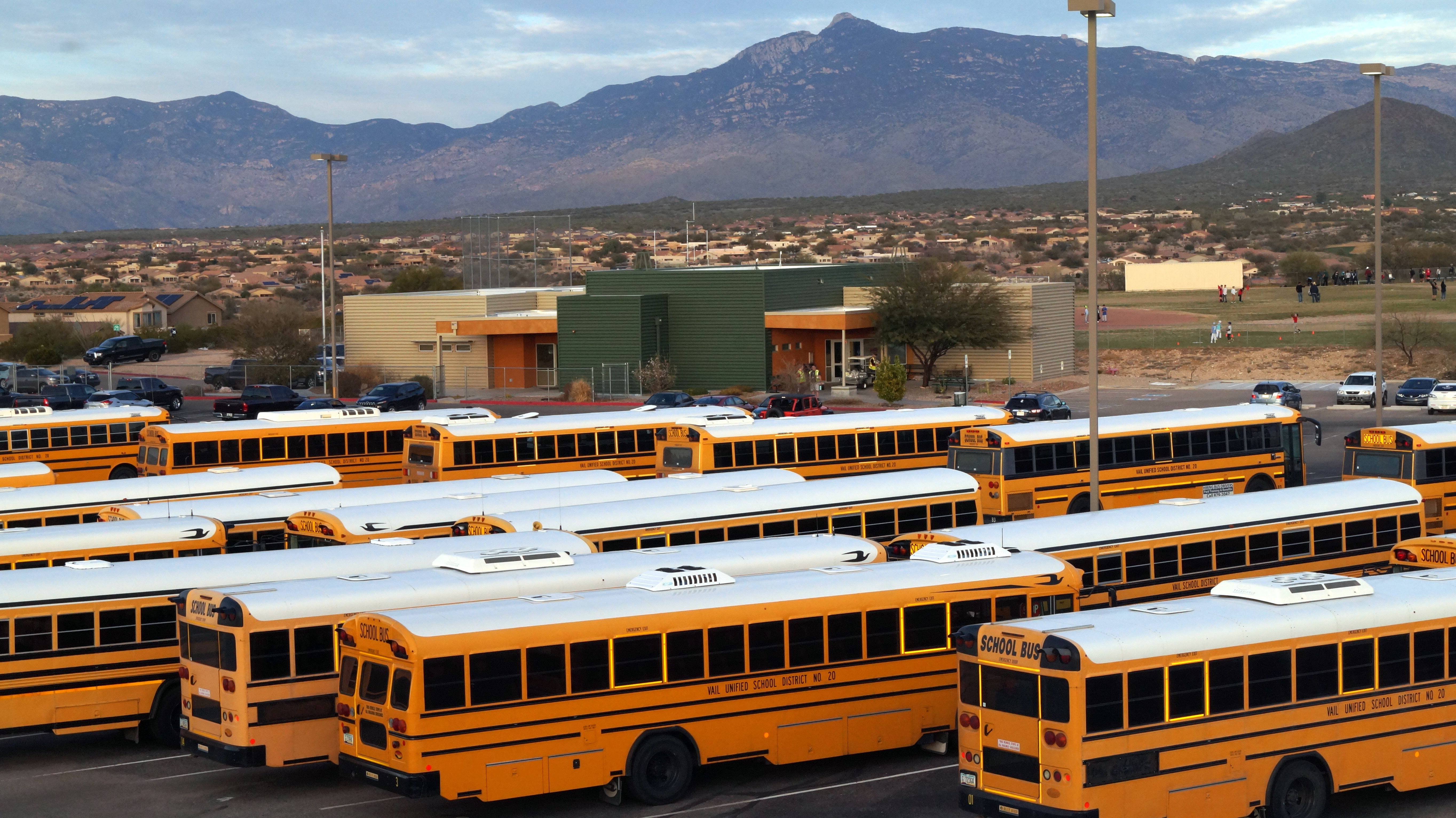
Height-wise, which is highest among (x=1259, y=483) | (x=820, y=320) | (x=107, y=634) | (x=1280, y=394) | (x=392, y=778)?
(x=820, y=320)

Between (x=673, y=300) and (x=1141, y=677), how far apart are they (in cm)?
5808

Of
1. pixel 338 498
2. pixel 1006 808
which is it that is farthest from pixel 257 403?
pixel 1006 808

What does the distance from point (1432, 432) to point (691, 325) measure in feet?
144

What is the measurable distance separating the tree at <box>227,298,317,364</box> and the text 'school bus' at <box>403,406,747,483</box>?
4444 cm

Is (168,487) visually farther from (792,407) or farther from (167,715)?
(792,407)

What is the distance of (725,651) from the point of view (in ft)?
52.6

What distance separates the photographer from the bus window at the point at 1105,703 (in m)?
13.2

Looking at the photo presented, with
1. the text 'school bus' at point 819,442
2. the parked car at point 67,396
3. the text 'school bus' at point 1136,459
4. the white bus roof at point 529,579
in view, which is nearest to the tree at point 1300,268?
the parked car at point 67,396

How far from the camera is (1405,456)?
1133 inches

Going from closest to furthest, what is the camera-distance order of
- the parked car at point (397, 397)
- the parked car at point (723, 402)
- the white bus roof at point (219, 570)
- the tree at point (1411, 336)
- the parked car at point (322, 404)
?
the white bus roof at point (219, 570) → the parked car at point (322, 404) → the parked car at point (723, 402) → the parked car at point (397, 397) → the tree at point (1411, 336)

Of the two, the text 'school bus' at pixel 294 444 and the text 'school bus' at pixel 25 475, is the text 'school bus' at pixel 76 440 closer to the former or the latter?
the text 'school bus' at pixel 294 444

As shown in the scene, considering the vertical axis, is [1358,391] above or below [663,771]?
above

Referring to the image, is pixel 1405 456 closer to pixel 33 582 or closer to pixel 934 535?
pixel 934 535

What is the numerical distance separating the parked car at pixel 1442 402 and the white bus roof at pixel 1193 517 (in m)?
33.1
